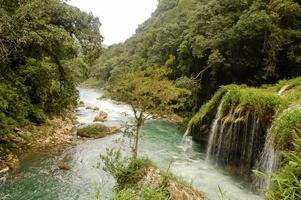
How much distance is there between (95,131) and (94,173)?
7.04 meters

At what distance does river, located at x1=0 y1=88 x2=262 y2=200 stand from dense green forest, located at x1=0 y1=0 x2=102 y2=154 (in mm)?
2643

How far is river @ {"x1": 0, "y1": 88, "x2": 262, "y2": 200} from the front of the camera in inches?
427

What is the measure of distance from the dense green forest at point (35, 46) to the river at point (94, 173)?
2643 millimetres

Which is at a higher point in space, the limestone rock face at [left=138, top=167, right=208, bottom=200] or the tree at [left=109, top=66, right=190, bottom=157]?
the tree at [left=109, top=66, right=190, bottom=157]

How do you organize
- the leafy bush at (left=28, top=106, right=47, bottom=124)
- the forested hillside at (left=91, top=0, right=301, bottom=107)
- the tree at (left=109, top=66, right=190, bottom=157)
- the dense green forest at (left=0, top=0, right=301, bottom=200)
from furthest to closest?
the forested hillside at (left=91, top=0, right=301, bottom=107), the leafy bush at (left=28, top=106, right=47, bottom=124), the tree at (left=109, top=66, right=190, bottom=157), the dense green forest at (left=0, top=0, right=301, bottom=200)

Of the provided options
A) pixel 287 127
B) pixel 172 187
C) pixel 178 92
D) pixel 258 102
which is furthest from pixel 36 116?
pixel 287 127

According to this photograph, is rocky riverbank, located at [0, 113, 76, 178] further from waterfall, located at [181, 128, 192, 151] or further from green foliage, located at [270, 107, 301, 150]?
green foliage, located at [270, 107, 301, 150]

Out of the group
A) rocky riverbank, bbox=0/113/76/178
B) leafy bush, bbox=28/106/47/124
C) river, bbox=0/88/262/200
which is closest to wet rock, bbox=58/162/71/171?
river, bbox=0/88/262/200

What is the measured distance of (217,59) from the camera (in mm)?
22109

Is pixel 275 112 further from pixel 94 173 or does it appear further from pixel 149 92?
pixel 94 173

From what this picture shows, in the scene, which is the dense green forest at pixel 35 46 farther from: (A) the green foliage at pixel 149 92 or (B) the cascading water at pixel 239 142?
(B) the cascading water at pixel 239 142

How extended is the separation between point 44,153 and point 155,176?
818 cm

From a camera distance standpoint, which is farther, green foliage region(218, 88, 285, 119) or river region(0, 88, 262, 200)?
green foliage region(218, 88, 285, 119)

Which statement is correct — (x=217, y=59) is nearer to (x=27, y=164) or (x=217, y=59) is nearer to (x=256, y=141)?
(x=256, y=141)
